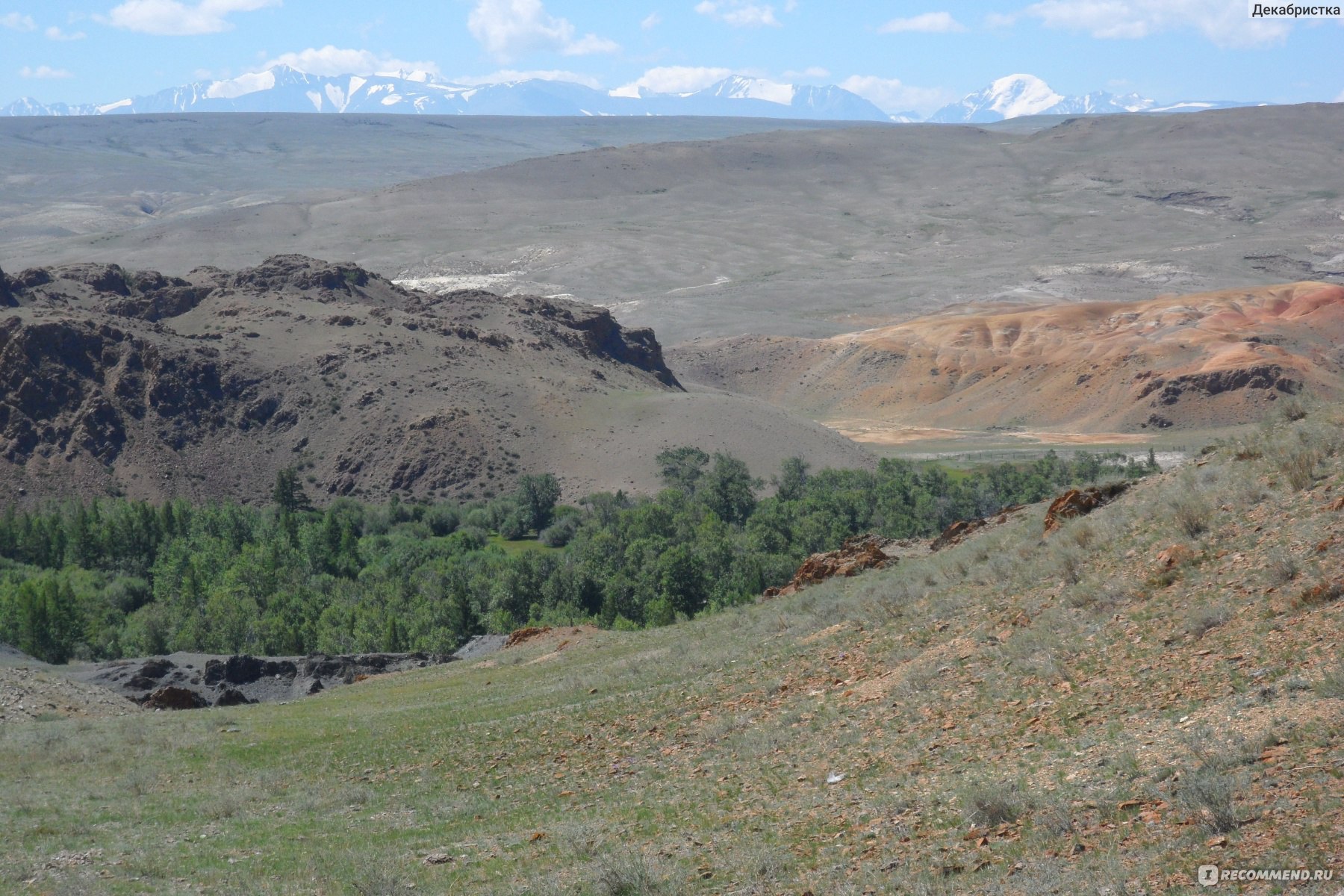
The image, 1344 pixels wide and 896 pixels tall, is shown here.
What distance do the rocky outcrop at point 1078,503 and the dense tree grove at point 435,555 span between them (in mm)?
28960

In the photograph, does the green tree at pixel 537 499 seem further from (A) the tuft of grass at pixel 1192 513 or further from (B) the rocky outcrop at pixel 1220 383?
(A) the tuft of grass at pixel 1192 513

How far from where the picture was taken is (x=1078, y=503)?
65.3 ft

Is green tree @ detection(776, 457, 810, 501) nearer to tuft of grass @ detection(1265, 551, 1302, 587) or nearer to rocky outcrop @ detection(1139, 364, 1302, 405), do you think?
rocky outcrop @ detection(1139, 364, 1302, 405)

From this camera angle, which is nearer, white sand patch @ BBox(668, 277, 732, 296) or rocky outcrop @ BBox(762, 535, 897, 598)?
rocky outcrop @ BBox(762, 535, 897, 598)

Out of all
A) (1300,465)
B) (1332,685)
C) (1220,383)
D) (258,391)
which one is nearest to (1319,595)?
(1332,685)

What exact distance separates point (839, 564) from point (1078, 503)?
9122 millimetres

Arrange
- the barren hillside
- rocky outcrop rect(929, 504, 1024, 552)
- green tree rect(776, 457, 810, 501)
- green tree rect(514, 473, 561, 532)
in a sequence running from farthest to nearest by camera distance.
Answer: the barren hillside
green tree rect(514, 473, 561, 532)
green tree rect(776, 457, 810, 501)
rocky outcrop rect(929, 504, 1024, 552)

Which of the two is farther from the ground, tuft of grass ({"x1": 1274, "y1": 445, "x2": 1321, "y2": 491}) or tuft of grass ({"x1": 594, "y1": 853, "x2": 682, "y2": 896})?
tuft of grass ({"x1": 1274, "y1": 445, "x2": 1321, "y2": 491})

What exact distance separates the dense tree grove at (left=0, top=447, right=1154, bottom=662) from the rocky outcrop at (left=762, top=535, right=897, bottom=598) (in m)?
18.5

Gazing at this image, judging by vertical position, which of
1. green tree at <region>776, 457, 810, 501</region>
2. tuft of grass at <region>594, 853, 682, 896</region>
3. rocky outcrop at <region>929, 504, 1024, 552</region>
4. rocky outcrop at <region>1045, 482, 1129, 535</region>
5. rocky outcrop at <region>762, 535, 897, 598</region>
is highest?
rocky outcrop at <region>1045, 482, 1129, 535</region>

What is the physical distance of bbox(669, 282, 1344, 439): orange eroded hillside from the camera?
10675 cm

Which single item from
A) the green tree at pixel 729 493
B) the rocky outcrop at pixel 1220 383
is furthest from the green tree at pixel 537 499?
the rocky outcrop at pixel 1220 383

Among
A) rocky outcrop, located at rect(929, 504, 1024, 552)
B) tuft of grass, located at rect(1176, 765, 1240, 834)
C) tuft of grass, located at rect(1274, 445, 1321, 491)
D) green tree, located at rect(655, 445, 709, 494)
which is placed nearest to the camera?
tuft of grass, located at rect(1176, 765, 1240, 834)

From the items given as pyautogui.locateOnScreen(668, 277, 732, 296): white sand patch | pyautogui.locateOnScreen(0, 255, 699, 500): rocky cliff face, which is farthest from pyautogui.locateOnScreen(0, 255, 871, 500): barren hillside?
pyautogui.locateOnScreen(668, 277, 732, 296): white sand patch
